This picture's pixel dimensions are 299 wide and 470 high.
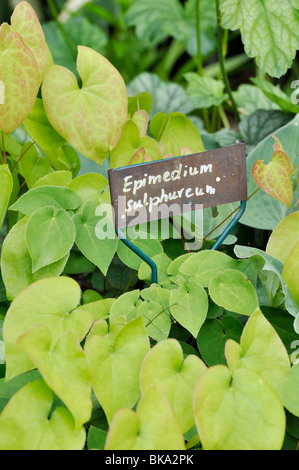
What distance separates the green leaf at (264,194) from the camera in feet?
2.88

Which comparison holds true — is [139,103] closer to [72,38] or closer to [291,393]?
[291,393]

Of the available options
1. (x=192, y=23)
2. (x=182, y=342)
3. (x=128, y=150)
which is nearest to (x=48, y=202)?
(x=128, y=150)

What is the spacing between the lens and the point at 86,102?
2.31 ft

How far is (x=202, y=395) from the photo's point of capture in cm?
49

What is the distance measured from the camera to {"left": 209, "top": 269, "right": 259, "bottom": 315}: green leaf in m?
0.63

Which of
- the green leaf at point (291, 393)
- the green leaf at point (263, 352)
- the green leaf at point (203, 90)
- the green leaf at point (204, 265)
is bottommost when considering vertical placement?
the green leaf at point (291, 393)

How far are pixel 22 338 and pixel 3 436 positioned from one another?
Answer: 4.0 inches

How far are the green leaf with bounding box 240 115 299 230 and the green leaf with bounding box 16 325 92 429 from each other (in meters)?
0.45

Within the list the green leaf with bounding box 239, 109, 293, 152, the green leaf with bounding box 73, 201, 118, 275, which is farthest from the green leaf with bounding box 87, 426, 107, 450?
the green leaf with bounding box 239, 109, 293, 152

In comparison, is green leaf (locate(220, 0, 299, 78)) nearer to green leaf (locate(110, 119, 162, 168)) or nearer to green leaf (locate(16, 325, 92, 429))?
green leaf (locate(110, 119, 162, 168))

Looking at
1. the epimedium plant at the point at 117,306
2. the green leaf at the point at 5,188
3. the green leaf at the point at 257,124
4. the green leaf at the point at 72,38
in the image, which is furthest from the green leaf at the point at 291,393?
the green leaf at the point at 72,38

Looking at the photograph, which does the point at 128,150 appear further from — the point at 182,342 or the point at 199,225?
the point at 182,342

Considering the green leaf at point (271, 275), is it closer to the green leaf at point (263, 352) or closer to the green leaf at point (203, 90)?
the green leaf at point (263, 352)

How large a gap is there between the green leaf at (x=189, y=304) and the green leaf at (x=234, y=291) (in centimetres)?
2
